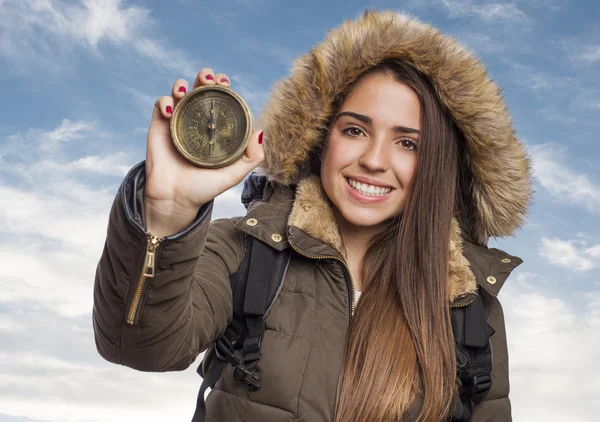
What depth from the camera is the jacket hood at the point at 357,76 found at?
4625 mm

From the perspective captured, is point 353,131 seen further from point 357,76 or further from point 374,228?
point 374,228

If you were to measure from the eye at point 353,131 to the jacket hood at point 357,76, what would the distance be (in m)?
0.18

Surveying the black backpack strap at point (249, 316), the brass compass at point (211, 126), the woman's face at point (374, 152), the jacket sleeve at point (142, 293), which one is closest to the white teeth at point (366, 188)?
the woman's face at point (374, 152)

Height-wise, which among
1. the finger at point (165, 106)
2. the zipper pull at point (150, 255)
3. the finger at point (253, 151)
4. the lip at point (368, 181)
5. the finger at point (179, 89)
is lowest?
the zipper pull at point (150, 255)

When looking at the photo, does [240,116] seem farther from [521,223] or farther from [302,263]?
[521,223]

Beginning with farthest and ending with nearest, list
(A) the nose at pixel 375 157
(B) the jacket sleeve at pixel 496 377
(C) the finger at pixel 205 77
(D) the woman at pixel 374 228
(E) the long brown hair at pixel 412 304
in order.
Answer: (B) the jacket sleeve at pixel 496 377 < (A) the nose at pixel 375 157 < (E) the long brown hair at pixel 412 304 < (D) the woman at pixel 374 228 < (C) the finger at pixel 205 77

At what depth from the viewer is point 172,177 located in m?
2.99

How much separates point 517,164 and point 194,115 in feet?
8.71

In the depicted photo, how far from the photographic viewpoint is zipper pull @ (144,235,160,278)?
296cm

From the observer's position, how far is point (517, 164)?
493 centimetres

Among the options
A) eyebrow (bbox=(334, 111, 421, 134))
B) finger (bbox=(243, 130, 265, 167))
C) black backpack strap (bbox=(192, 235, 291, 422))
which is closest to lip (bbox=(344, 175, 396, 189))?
eyebrow (bbox=(334, 111, 421, 134))

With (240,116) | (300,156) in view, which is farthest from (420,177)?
(240,116)

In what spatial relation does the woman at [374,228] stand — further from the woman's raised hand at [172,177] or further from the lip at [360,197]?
the woman's raised hand at [172,177]

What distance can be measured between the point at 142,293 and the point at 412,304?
1958 mm
